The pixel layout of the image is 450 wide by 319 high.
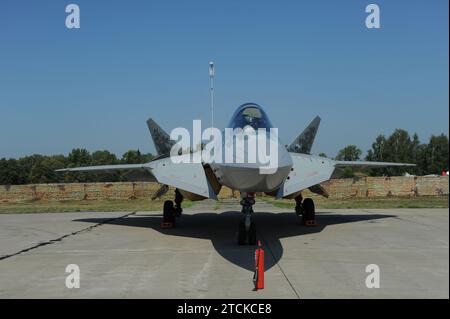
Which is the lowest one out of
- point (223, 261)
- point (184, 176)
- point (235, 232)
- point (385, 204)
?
point (385, 204)

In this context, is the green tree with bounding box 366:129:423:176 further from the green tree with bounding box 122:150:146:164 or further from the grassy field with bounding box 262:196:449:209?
the green tree with bounding box 122:150:146:164

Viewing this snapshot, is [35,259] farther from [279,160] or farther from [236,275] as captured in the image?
[279,160]

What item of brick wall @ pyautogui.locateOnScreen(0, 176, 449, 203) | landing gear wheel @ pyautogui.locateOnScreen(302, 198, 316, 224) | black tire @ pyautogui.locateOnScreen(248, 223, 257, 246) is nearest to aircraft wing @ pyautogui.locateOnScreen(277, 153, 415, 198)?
black tire @ pyautogui.locateOnScreen(248, 223, 257, 246)

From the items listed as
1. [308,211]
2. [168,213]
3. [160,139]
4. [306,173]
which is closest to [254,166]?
[306,173]

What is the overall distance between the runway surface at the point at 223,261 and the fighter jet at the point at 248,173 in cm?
96

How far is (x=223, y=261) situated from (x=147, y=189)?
30.1m

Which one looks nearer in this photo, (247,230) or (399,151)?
(247,230)

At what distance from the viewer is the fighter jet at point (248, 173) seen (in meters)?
8.09

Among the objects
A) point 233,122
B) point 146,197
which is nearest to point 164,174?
point 233,122

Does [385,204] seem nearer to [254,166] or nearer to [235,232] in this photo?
[235,232]

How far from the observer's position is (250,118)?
11.1 metres

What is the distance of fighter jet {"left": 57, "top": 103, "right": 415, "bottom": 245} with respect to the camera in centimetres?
809

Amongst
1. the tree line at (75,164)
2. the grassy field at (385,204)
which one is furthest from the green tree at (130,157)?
the grassy field at (385,204)

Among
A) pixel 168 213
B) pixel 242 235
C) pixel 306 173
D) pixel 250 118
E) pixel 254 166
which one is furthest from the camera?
pixel 168 213
